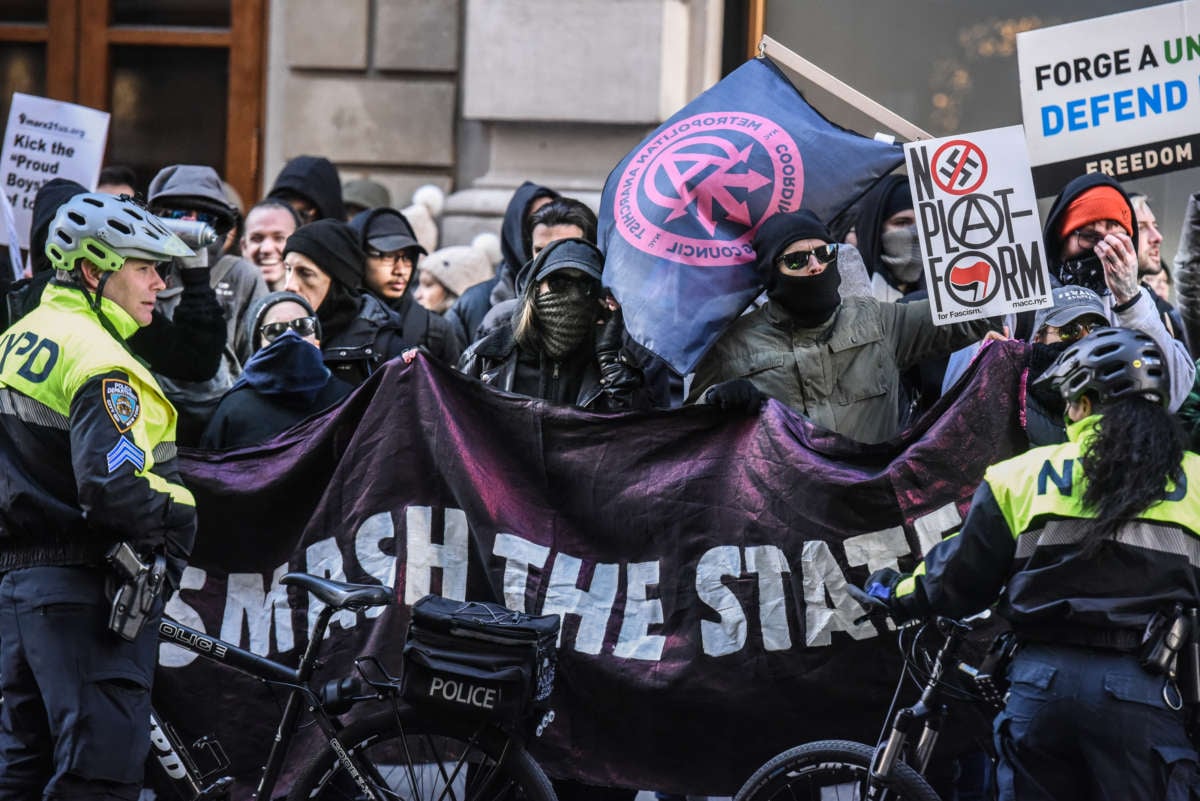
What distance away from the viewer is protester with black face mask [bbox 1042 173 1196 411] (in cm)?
622

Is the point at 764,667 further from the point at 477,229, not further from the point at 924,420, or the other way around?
the point at 477,229

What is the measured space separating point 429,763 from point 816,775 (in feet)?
4.10

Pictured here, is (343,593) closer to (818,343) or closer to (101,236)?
(101,236)

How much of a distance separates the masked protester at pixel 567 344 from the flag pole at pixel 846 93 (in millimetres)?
1057

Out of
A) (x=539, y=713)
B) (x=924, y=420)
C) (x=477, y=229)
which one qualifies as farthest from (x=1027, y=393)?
(x=477, y=229)

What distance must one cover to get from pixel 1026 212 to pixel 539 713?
8.01ft

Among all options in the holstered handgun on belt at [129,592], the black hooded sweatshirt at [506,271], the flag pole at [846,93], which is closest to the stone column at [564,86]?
the black hooded sweatshirt at [506,271]

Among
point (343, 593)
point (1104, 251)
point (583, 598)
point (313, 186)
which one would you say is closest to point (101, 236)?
point (343, 593)

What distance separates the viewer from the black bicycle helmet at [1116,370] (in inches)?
193

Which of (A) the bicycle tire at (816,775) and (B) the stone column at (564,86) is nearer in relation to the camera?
(A) the bicycle tire at (816,775)

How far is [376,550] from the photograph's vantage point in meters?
6.44

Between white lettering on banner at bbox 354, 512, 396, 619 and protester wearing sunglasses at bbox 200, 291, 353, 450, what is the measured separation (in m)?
0.54

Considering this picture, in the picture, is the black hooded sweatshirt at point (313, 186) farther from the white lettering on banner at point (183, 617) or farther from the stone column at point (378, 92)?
the white lettering on banner at point (183, 617)

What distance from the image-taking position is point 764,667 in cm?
614
